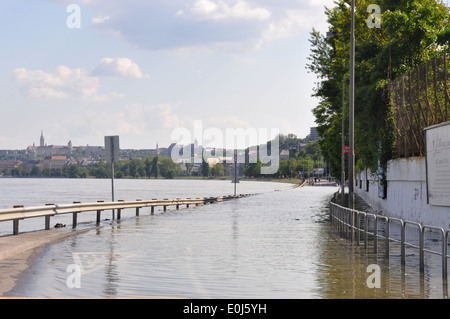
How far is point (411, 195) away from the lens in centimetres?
2548

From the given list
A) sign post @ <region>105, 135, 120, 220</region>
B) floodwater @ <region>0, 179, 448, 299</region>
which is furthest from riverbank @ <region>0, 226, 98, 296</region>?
sign post @ <region>105, 135, 120, 220</region>

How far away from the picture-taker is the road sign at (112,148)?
28.2 m

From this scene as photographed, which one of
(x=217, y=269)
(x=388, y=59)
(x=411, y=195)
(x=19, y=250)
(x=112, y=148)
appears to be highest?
(x=388, y=59)

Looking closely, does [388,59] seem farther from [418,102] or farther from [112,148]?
[112,148]

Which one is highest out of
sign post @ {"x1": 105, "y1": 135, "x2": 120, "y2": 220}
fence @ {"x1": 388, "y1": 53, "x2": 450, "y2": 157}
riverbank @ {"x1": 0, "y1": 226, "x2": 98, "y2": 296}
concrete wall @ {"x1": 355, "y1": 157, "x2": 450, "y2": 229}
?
fence @ {"x1": 388, "y1": 53, "x2": 450, "y2": 157}

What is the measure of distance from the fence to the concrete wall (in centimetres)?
62

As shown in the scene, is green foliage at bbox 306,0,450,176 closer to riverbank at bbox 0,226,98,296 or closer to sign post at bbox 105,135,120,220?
sign post at bbox 105,135,120,220

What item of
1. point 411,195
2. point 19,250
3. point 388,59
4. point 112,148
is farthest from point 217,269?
point 388,59

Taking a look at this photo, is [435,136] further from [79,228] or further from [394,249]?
[79,228]

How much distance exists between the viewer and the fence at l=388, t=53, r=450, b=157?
22.4 m

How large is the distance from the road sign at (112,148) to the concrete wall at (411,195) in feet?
37.1

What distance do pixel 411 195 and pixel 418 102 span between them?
133 inches

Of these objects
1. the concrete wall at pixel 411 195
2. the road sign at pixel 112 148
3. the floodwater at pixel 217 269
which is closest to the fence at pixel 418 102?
the concrete wall at pixel 411 195

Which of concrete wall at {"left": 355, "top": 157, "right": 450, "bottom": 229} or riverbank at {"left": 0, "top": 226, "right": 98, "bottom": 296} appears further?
concrete wall at {"left": 355, "top": 157, "right": 450, "bottom": 229}
